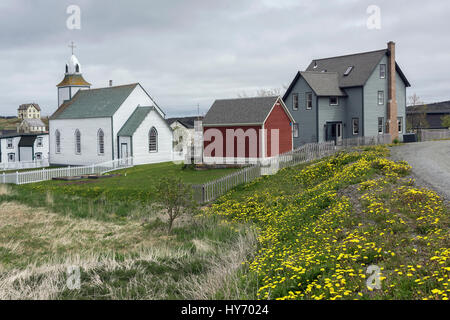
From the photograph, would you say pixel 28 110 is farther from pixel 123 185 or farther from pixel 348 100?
pixel 123 185

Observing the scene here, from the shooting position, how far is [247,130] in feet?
117

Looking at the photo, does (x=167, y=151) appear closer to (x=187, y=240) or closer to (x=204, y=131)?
(x=204, y=131)

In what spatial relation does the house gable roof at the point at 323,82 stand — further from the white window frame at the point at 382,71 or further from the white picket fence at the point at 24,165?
the white picket fence at the point at 24,165

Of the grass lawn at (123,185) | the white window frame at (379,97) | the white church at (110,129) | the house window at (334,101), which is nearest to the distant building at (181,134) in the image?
the white church at (110,129)

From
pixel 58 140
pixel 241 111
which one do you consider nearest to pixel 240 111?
pixel 241 111

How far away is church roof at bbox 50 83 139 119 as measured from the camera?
4553cm

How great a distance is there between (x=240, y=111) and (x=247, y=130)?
2.38 metres

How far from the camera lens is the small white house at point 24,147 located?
6369 centimetres

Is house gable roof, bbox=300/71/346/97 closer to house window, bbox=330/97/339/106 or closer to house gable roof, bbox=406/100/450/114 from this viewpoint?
house window, bbox=330/97/339/106

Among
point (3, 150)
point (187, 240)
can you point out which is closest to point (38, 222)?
point (187, 240)

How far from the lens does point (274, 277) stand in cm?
881

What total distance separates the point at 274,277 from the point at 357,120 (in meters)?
37.1

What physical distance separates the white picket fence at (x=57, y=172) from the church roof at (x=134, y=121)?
2883 mm

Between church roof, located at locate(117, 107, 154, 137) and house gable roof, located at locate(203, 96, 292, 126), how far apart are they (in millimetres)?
8596
